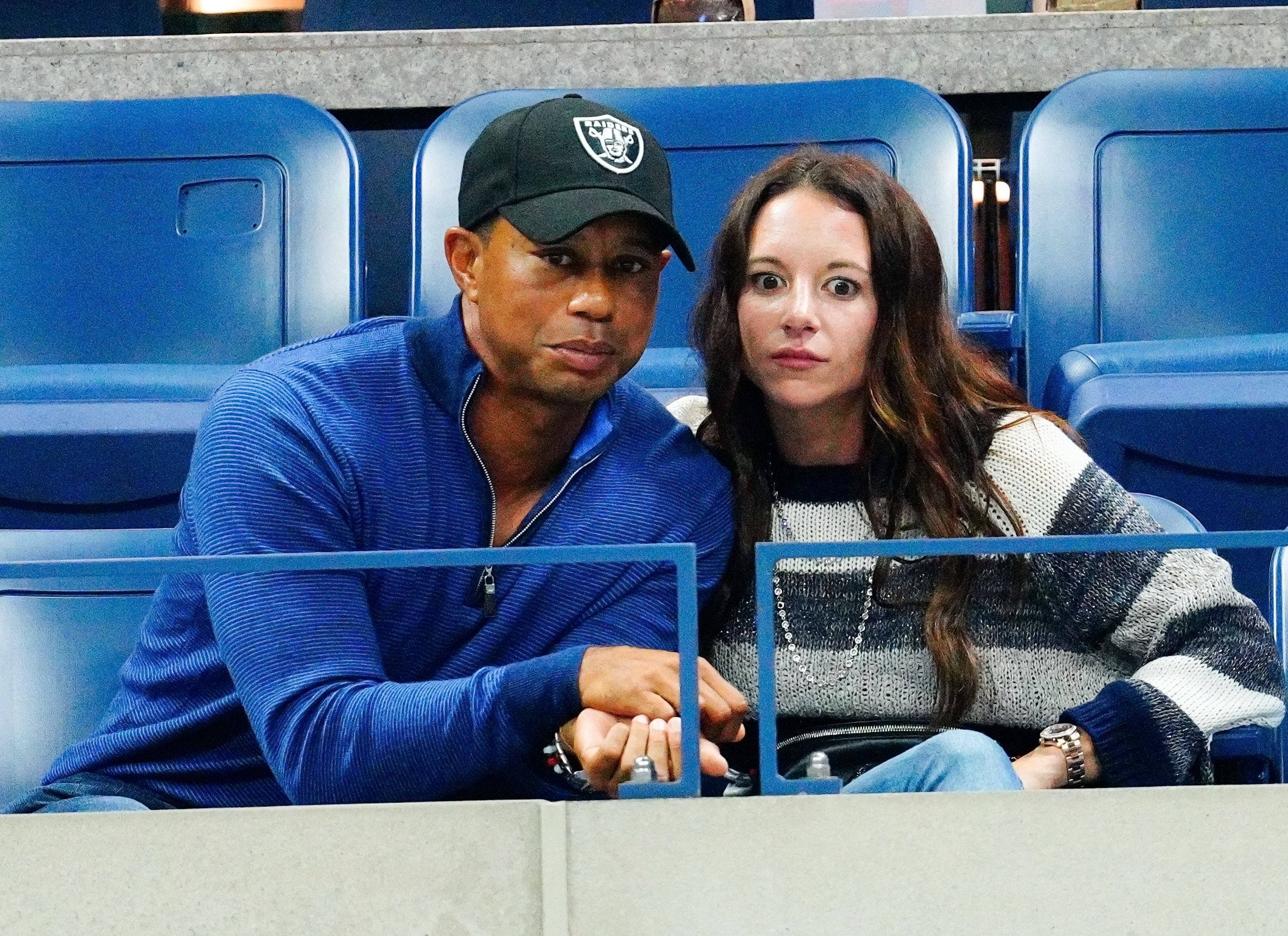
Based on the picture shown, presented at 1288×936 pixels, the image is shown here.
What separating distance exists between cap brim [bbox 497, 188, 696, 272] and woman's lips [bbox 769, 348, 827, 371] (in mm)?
122

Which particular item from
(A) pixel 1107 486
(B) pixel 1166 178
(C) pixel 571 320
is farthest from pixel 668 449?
(B) pixel 1166 178

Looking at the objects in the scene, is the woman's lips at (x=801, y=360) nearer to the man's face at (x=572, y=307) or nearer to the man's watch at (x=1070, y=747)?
the man's face at (x=572, y=307)

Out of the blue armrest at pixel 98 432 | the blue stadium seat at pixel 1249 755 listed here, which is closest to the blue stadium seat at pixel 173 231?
the blue armrest at pixel 98 432

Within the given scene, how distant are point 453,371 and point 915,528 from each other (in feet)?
0.85

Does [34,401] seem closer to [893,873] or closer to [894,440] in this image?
[894,440]

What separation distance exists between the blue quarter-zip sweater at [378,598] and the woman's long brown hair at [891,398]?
4 centimetres

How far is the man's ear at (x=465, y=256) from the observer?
92cm

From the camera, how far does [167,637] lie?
864mm

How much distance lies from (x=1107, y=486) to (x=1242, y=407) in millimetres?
157

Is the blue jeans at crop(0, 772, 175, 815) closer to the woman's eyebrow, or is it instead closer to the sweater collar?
the sweater collar

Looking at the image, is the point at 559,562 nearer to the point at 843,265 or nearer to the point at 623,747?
the point at 623,747

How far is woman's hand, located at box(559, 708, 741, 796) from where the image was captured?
68 centimetres

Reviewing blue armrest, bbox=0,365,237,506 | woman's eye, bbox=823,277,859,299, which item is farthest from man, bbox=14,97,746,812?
blue armrest, bbox=0,365,237,506

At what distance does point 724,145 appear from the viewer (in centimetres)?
134
